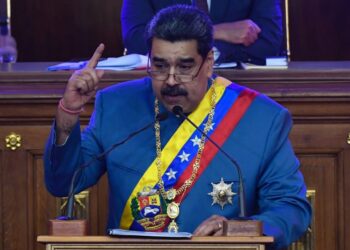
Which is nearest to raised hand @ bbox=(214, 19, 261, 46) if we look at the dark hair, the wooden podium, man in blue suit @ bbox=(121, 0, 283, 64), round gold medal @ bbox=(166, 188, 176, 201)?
man in blue suit @ bbox=(121, 0, 283, 64)

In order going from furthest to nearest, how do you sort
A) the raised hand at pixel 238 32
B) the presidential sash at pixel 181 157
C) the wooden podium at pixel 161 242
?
the raised hand at pixel 238 32 → the presidential sash at pixel 181 157 → the wooden podium at pixel 161 242

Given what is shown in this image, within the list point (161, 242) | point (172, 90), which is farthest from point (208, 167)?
point (161, 242)

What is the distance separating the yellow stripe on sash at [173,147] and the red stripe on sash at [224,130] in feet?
0.17

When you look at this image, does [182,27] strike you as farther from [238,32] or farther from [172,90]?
[238,32]

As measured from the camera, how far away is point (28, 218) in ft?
12.6

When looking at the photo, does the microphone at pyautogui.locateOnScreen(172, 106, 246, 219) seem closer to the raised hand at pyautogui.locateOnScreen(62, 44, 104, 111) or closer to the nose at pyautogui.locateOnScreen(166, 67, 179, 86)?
the nose at pyautogui.locateOnScreen(166, 67, 179, 86)

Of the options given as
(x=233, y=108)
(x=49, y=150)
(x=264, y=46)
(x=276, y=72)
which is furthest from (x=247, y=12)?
(x=49, y=150)

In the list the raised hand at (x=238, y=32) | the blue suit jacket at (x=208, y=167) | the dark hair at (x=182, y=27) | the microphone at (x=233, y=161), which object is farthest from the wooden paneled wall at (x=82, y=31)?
the microphone at (x=233, y=161)

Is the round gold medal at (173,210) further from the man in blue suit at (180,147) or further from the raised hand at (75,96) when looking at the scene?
the raised hand at (75,96)

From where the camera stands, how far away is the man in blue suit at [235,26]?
14.3ft

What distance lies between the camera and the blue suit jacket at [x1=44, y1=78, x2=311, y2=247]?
304 cm

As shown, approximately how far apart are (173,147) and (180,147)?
0.8 inches

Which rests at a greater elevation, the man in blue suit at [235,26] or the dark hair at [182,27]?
the man in blue suit at [235,26]

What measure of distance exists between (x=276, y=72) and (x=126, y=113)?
79 centimetres
